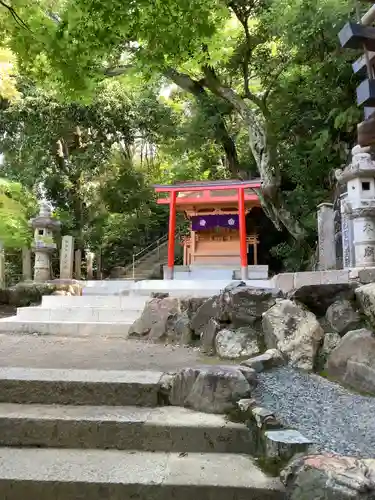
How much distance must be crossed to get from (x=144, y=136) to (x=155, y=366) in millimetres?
17852

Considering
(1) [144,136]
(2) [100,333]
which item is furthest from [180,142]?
(2) [100,333]

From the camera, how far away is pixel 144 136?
66.2 ft

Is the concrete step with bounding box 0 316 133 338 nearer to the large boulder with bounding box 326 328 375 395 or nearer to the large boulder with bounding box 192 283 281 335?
the large boulder with bounding box 192 283 281 335

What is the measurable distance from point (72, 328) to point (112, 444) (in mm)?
4433

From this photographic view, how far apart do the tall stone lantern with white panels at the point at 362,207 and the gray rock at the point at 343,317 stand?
4766mm

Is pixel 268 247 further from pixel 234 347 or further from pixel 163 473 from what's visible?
pixel 163 473

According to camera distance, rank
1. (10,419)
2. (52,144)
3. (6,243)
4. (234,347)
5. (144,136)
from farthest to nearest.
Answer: (144,136) < (52,144) < (6,243) < (234,347) < (10,419)

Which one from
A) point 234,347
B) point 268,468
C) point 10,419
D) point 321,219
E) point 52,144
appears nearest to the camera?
point 268,468

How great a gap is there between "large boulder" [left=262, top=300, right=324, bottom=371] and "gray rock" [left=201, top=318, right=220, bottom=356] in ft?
2.51

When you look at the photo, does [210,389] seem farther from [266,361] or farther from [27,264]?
[27,264]

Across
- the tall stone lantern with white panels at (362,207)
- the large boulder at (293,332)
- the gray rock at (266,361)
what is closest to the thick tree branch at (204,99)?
the tall stone lantern with white panels at (362,207)

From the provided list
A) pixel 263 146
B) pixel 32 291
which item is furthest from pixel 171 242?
pixel 32 291

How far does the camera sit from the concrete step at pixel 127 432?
2496 millimetres

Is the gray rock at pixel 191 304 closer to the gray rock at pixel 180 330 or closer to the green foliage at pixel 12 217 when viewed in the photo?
the gray rock at pixel 180 330
